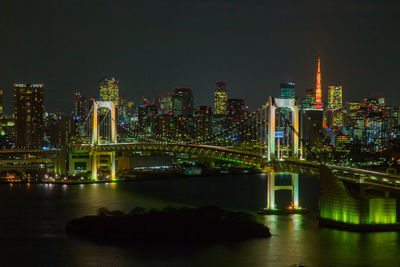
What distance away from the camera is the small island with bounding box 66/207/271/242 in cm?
2452

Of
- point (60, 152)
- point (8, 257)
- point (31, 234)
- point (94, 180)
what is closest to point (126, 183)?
point (94, 180)

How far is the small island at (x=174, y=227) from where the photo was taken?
24.5m

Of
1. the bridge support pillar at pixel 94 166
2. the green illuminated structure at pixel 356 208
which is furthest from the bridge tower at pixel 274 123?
the bridge support pillar at pixel 94 166

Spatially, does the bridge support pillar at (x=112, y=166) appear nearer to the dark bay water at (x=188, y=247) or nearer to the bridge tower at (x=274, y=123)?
the dark bay water at (x=188, y=247)

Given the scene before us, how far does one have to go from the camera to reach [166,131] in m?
82.1

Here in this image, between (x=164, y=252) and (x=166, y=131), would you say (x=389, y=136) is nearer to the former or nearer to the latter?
(x=166, y=131)

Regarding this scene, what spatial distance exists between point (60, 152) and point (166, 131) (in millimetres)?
27897

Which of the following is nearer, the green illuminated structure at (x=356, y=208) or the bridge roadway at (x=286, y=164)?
the green illuminated structure at (x=356, y=208)

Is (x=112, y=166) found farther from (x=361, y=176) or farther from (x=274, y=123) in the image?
(x=361, y=176)

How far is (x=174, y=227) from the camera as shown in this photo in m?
24.9

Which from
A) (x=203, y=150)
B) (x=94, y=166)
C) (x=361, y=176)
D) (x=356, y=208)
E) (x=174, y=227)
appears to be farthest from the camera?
(x=94, y=166)

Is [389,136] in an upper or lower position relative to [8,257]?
upper

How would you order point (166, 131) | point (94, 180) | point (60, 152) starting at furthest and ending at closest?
1. point (166, 131)
2. point (60, 152)
3. point (94, 180)

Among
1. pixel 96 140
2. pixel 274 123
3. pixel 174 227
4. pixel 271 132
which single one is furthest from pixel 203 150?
pixel 96 140
